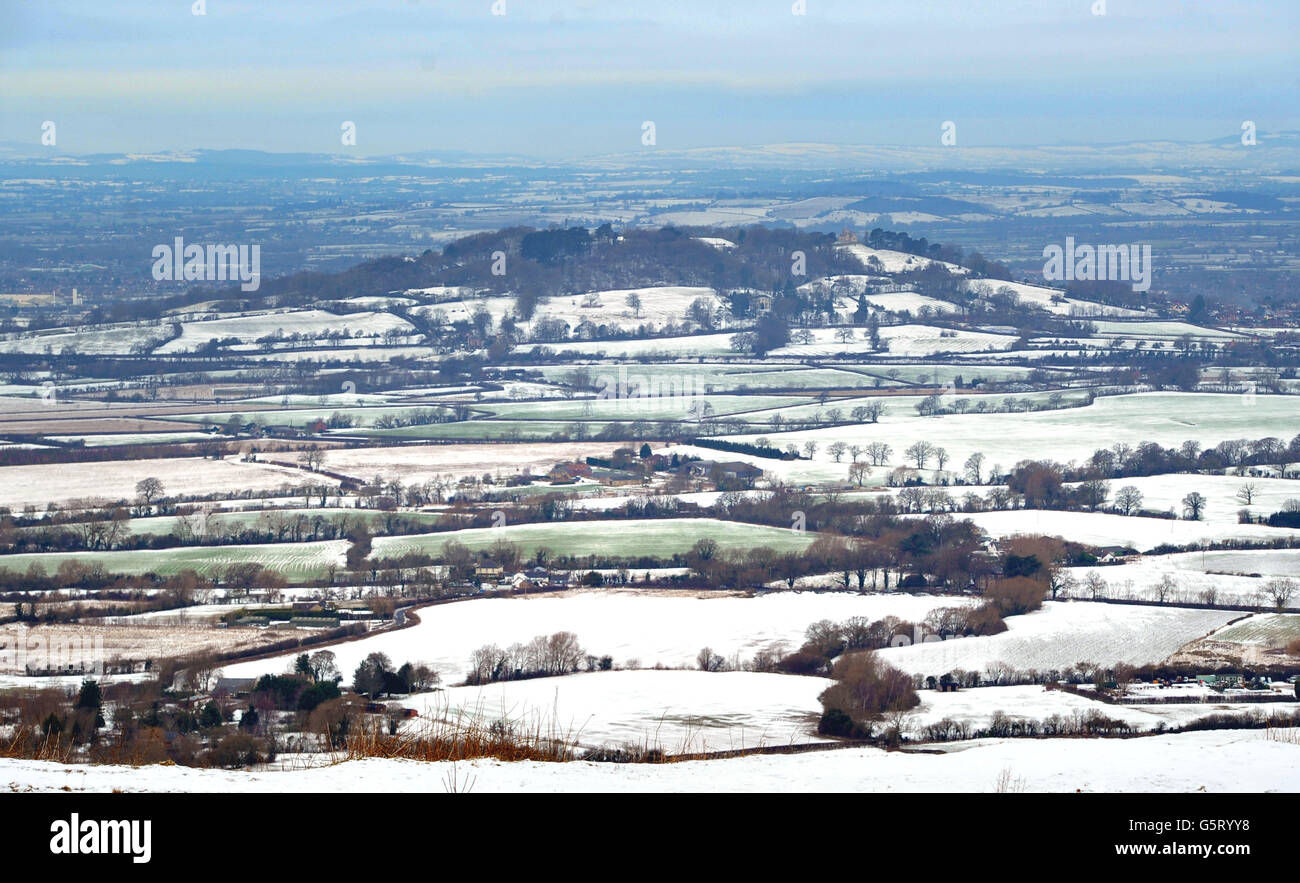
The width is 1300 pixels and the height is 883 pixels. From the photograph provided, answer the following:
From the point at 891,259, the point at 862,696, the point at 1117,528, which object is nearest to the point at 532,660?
the point at 862,696

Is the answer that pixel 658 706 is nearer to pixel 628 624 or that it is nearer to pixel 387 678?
pixel 387 678

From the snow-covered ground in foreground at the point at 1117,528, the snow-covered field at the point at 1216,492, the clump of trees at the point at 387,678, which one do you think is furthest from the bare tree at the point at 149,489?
the snow-covered field at the point at 1216,492

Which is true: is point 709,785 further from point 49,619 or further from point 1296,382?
point 1296,382

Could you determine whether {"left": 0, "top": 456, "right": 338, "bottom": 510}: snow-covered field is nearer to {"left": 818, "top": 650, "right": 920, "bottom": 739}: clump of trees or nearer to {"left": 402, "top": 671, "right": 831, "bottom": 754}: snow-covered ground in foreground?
{"left": 402, "top": 671, "right": 831, "bottom": 754}: snow-covered ground in foreground

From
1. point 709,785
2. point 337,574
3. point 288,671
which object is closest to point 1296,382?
point 337,574

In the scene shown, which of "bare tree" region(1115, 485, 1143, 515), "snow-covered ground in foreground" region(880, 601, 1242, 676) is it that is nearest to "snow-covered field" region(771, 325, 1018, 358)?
"bare tree" region(1115, 485, 1143, 515)
